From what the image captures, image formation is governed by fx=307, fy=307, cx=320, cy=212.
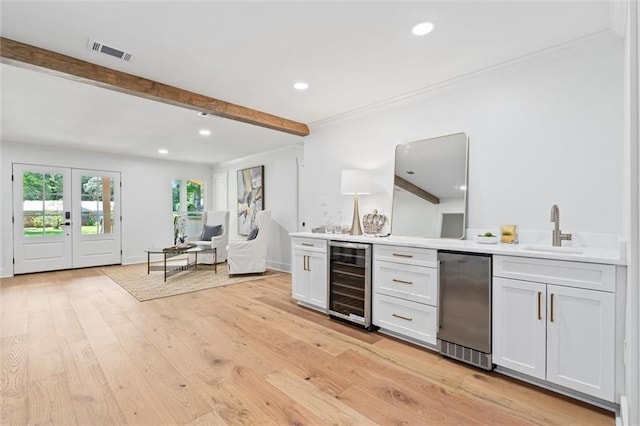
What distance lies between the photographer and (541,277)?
2.01 metres

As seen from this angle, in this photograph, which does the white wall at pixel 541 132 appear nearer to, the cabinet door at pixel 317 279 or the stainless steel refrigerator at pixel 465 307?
the stainless steel refrigerator at pixel 465 307

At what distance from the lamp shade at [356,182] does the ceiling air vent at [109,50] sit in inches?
92.5

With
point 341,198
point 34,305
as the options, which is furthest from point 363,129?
point 34,305

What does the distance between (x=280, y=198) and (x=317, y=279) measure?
3.03 meters

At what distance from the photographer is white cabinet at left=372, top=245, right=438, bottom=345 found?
8.46 feet

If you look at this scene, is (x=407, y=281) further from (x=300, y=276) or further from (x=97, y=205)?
(x=97, y=205)

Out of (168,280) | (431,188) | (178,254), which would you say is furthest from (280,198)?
(431,188)

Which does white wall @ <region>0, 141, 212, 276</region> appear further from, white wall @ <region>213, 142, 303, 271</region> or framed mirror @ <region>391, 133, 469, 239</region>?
framed mirror @ <region>391, 133, 469, 239</region>

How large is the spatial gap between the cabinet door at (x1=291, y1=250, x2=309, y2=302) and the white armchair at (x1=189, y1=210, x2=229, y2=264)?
3.19 meters

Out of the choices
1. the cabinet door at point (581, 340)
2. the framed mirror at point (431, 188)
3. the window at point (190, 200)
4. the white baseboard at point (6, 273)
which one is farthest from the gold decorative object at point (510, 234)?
the white baseboard at point (6, 273)

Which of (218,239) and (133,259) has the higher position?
(218,239)

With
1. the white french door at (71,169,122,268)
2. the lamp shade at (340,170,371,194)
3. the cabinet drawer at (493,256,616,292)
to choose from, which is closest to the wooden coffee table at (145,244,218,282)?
the white french door at (71,169,122,268)

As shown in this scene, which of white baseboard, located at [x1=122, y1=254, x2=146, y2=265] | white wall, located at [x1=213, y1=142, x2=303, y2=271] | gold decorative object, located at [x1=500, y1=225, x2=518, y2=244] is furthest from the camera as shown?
white baseboard, located at [x1=122, y1=254, x2=146, y2=265]

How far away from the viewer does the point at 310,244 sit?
12.1 feet
